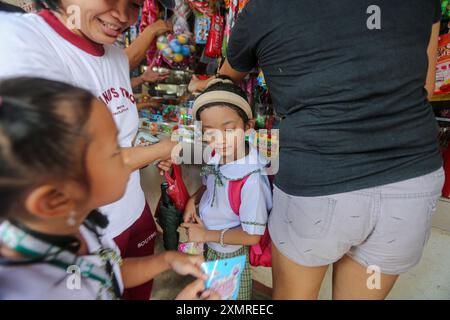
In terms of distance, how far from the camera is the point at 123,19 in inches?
30.4

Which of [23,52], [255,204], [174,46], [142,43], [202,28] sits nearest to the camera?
[23,52]

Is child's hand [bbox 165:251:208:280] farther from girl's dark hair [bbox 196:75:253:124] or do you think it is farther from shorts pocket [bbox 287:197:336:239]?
girl's dark hair [bbox 196:75:253:124]

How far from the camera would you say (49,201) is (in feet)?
1.29

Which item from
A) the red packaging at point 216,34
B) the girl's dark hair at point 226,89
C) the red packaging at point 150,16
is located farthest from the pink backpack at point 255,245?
the red packaging at point 150,16

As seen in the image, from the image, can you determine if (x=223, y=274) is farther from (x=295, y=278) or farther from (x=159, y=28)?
(x=159, y=28)

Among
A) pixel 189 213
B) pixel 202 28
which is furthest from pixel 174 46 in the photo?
pixel 189 213

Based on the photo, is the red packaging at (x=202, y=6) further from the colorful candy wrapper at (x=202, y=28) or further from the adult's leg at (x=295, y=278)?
the adult's leg at (x=295, y=278)

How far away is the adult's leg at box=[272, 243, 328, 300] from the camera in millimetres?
812

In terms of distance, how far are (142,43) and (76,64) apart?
28.9 inches

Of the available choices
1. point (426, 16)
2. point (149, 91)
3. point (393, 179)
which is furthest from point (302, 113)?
point (149, 91)

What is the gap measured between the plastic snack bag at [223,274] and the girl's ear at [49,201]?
302 millimetres

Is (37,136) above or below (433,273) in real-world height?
above

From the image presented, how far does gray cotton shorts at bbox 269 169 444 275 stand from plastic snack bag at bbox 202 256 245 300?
0.23m

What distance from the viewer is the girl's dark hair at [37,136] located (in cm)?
36
